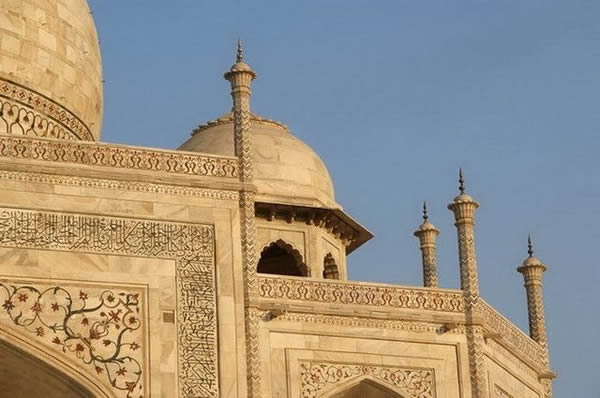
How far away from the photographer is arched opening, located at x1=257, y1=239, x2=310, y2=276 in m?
17.7

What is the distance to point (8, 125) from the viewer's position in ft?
49.5

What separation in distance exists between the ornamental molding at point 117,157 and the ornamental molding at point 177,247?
440 mm

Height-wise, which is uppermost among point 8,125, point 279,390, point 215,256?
point 8,125

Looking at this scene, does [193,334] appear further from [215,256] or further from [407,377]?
[407,377]

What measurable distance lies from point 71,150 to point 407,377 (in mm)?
3311

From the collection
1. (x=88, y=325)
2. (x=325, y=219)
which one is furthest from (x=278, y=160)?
(x=88, y=325)

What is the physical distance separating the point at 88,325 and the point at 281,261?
4.94m

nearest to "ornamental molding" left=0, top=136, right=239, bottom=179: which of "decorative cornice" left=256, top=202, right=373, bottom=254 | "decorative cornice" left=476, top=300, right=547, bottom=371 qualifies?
"decorative cornice" left=476, top=300, right=547, bottom=371

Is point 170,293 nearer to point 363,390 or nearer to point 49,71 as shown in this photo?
point 363,390

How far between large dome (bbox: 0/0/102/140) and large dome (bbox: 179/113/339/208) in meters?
2.02

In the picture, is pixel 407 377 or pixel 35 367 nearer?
pixel 35 367

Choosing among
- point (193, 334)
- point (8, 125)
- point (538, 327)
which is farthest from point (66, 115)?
point (538, 327)

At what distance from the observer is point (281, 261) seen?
59.8 feet

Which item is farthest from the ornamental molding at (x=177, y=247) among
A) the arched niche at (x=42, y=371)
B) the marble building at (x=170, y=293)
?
the arched niche at (x=42, y=371)
